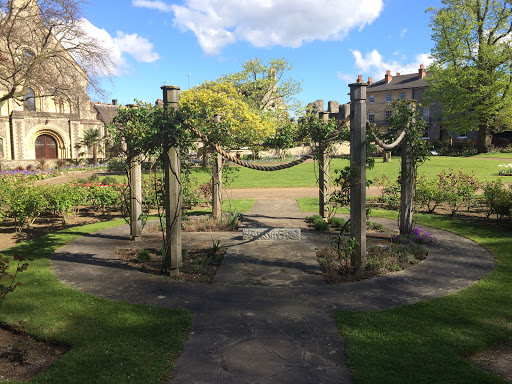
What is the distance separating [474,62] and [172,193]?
41076 mm

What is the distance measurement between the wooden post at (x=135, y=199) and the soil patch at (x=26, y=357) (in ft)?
15.5

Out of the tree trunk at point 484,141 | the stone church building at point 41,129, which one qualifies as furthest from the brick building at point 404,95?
the stone church building at point 41,129

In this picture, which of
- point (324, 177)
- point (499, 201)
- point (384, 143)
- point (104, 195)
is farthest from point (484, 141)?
point (104, 195)

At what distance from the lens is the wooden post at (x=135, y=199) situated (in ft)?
29.5

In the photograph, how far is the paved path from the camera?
374cm

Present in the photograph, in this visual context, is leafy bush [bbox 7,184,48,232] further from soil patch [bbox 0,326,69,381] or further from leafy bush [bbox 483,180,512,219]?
leafy bush [bbox 483,180,512,219]

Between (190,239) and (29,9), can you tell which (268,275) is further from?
(29,9)

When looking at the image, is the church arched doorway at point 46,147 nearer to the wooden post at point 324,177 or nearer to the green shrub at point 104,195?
the green shrub at point 104,195

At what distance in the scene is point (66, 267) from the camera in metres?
7.04

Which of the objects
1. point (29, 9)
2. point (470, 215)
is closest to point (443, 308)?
point (470, 215)

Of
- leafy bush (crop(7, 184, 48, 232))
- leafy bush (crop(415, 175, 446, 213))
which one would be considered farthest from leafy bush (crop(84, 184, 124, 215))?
leafy bush (crop(415, 175, 446, 213))

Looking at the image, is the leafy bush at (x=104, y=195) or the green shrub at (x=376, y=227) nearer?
the green shrub at (x=376, y=227)

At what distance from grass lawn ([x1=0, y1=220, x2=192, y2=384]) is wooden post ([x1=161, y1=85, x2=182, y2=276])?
1407 mm

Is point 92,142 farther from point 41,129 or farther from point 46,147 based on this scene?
point 41,129
